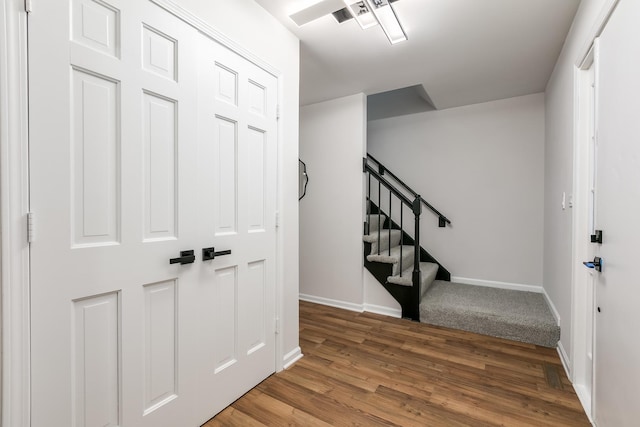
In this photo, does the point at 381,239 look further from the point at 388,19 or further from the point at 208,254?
the point at 208,254

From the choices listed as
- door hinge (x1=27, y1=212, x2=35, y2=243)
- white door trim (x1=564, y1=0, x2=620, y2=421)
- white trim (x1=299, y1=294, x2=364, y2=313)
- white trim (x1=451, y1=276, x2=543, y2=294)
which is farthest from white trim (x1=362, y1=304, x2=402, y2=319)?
door hinge (x1=27, y1=212, x2=35, y2=243)

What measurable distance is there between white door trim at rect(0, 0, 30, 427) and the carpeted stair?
2.69 m

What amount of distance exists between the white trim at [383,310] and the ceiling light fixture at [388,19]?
252cm

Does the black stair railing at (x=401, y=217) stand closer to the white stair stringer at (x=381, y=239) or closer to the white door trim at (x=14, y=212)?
the white stair stringer at (x=381, y=239)

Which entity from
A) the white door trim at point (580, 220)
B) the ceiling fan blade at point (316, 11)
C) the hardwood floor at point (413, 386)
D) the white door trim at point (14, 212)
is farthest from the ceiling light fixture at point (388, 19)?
the hardwood floor at point (413, 386)

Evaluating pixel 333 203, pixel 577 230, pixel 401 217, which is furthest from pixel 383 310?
pixel 577 230

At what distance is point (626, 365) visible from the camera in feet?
3.77

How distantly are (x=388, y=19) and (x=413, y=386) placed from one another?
2416 mm

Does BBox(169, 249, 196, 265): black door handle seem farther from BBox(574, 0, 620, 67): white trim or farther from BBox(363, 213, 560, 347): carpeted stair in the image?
BBox(574, 0, 620, 67): white trim

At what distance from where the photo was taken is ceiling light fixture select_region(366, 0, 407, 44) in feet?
5.85

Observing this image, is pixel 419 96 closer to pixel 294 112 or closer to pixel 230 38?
pixel 294 112

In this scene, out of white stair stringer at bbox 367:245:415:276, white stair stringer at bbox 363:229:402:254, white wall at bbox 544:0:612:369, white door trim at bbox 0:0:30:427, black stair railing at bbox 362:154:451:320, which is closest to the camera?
white door trim at bbox 0:0:30:427

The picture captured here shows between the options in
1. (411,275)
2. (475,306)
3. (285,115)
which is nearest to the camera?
(285,115)

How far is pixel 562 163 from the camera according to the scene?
7.45ft
